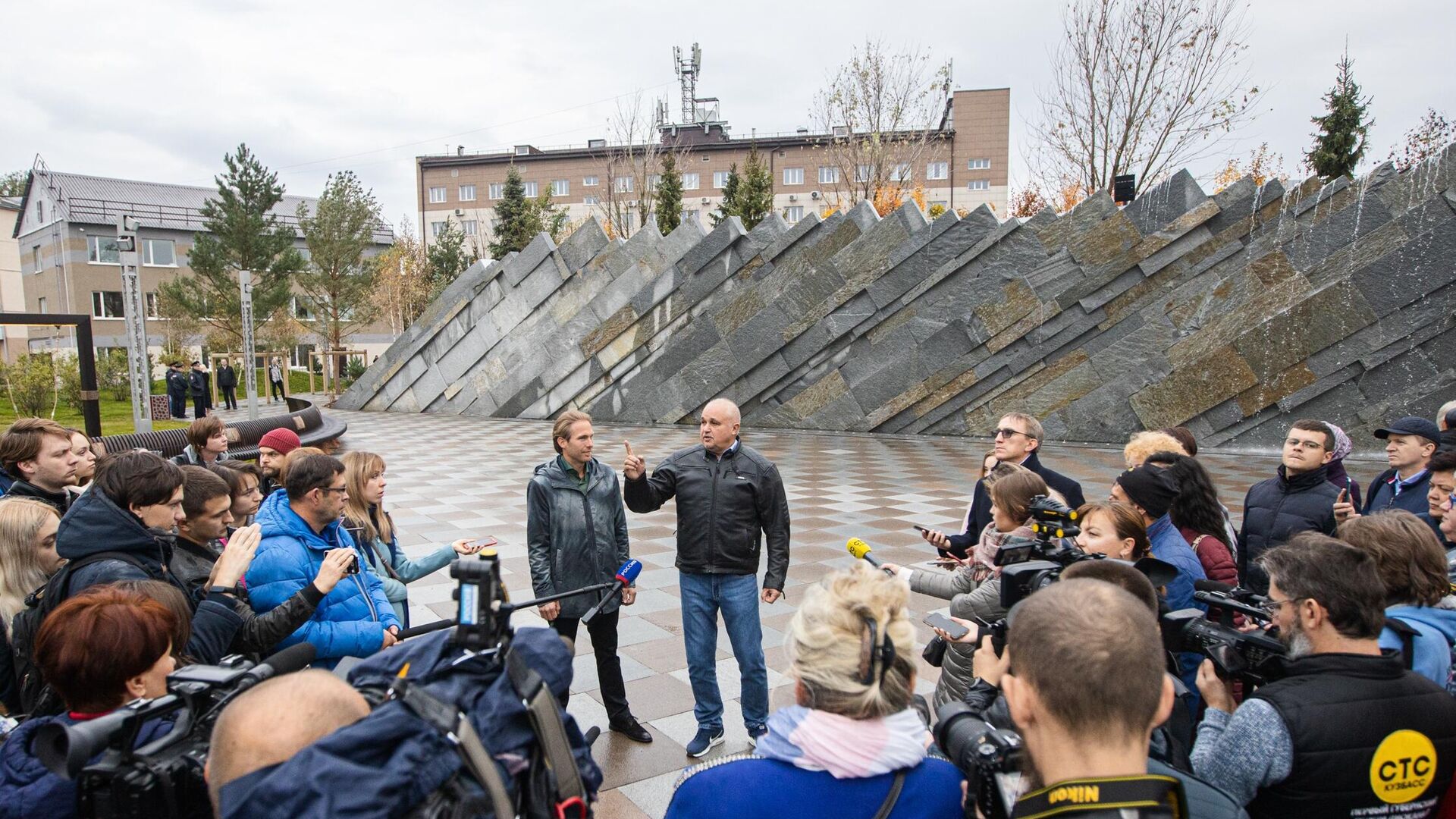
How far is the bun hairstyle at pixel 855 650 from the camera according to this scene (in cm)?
169

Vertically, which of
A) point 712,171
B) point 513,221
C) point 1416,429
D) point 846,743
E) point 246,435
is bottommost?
point 246,435

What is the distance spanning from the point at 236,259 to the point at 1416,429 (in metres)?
32.8

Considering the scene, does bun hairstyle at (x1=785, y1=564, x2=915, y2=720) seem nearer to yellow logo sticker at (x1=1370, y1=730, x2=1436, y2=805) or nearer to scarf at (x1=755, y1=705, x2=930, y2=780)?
scarf at (x1=755, y1=705, x2=930, y2=780)

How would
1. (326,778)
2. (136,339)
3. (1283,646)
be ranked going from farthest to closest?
(136,339) < (1283,646) < (326,778)

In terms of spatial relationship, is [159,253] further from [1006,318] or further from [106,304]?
[1006,318]

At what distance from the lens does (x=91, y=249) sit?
41.2 m

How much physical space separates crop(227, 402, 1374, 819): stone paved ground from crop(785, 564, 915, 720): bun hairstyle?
6.85 ft

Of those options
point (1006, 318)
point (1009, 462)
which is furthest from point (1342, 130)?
point (1009, 462)

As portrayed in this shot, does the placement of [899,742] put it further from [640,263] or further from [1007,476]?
[640,263]

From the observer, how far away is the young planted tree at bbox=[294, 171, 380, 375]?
28750 millimetres

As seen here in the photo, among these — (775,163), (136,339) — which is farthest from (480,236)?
(136,339)

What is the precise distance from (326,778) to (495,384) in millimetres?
19849

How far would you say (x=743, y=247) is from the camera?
688 inches

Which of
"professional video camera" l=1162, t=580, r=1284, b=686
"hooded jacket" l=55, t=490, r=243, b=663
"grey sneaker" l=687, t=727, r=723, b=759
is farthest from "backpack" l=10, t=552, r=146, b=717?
"professional video camera" l=1162, t=580, r=1284, b=686
